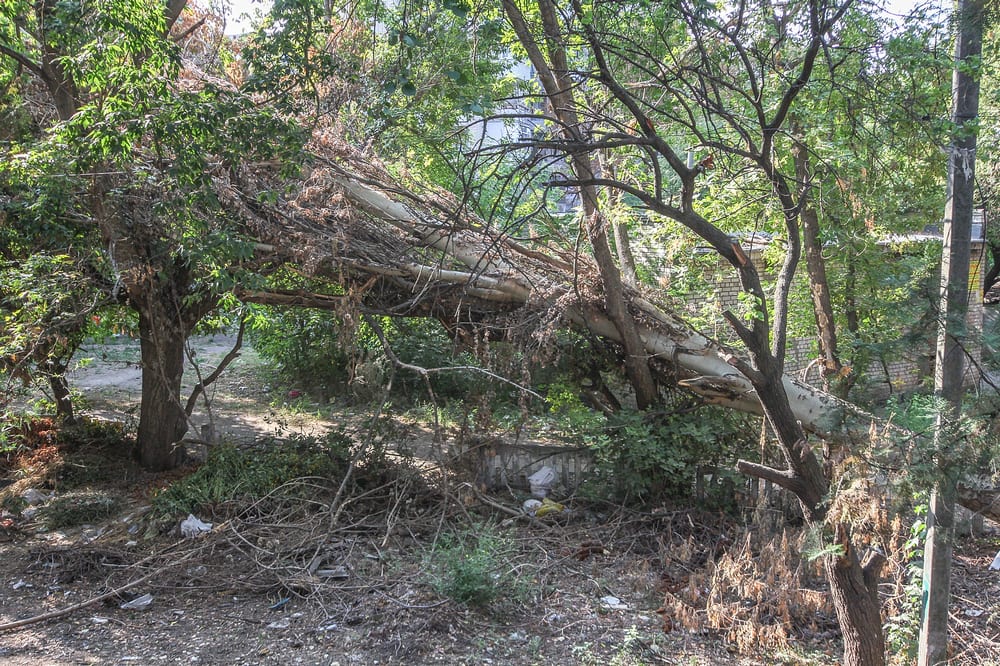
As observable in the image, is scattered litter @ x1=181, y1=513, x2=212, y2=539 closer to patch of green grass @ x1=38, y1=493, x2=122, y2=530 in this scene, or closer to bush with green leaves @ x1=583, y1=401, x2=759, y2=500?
patch of green grass @ x1=38, y1=493, x2=122, y2=530

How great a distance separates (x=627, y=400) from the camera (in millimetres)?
8102

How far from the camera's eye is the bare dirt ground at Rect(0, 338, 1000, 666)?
4.78 metres

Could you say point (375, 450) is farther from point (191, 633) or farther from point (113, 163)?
point (113, 163)

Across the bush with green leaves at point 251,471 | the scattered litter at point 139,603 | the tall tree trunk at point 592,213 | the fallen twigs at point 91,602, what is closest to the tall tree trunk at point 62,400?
the bush with green leaves at point 251,471

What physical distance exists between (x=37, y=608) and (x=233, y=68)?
605cm

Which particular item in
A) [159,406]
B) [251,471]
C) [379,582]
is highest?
[159,406]

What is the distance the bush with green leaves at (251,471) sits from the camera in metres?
6.66

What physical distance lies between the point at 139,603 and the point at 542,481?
398 centimetres

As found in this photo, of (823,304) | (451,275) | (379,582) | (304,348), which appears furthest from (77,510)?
(823,304)

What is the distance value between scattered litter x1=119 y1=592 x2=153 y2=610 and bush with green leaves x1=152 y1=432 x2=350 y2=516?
1269mm

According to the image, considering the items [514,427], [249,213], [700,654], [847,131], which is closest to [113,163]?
[249,213]

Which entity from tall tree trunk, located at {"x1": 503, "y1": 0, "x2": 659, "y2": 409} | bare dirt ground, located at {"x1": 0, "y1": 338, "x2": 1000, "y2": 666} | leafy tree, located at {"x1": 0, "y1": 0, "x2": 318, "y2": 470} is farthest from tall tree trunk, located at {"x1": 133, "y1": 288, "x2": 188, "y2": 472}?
tall tree trunk, located at {"x1": 503, "y1": 0, "x2": 659, "y2": 409}

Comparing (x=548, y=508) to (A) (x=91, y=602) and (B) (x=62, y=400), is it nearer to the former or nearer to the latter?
(A) (x=91, y=602)

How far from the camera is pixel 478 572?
5.11 m
